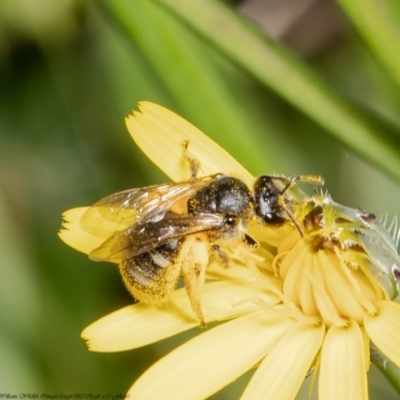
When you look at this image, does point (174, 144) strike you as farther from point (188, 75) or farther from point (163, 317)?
point (163, 317)

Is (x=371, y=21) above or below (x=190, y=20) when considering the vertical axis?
below

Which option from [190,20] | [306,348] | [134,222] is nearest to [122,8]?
[190,20]

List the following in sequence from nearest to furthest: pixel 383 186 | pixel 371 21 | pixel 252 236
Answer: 1. pixel 371 21
2. pixel 252 236
3. pixel 383 186

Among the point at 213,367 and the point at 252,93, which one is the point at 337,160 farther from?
the point at 213,367

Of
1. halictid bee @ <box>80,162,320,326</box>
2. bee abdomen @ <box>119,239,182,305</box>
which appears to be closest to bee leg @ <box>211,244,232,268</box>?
halictid bee @ <box>80,162,320,326</box>

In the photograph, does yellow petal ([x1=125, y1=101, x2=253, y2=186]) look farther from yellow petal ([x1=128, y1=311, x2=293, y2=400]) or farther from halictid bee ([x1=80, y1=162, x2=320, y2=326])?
yellow petal ([x1=128, y1=311, x2=293, y2=400])

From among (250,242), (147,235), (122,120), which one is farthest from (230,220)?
(122,120)

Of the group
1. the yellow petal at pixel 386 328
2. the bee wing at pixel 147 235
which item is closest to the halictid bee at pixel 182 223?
the bee wing at pixel 147 235
